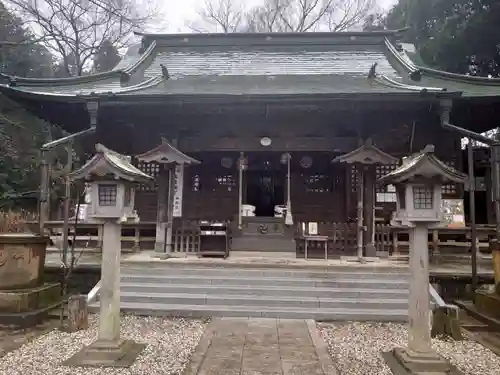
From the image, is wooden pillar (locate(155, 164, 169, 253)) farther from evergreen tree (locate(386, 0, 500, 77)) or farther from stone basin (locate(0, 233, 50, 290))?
evergreen tree (locate(386, 0, 500, 77))

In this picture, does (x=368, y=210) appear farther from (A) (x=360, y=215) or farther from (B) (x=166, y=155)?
(B) (x=166, y=155)

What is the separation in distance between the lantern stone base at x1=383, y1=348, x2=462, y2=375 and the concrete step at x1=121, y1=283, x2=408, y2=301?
297 centimetres

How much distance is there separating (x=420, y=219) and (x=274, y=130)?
7.30 m

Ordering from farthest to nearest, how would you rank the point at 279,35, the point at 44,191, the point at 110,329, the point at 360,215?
the point at 279,35, the point at 360,215, the point at 44,191, the point at 110,329

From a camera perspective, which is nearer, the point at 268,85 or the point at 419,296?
the point at 419,296

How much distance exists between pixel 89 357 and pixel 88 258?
640 cm

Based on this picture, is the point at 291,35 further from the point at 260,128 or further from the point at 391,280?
the point at 391,280

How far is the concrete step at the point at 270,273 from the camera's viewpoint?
883cm

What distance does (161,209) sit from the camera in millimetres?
11266

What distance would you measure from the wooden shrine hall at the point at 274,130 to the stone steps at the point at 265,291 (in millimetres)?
1778

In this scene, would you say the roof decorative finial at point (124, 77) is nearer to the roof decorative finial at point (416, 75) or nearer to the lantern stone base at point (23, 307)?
the lantern stone base at point (23, 307)

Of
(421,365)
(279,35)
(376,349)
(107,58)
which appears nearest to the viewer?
(421,365)

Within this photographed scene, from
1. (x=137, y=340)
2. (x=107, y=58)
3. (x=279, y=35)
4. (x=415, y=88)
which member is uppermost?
(x=107, y=58)

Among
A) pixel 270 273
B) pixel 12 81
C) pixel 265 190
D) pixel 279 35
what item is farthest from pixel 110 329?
pixel 279 35
